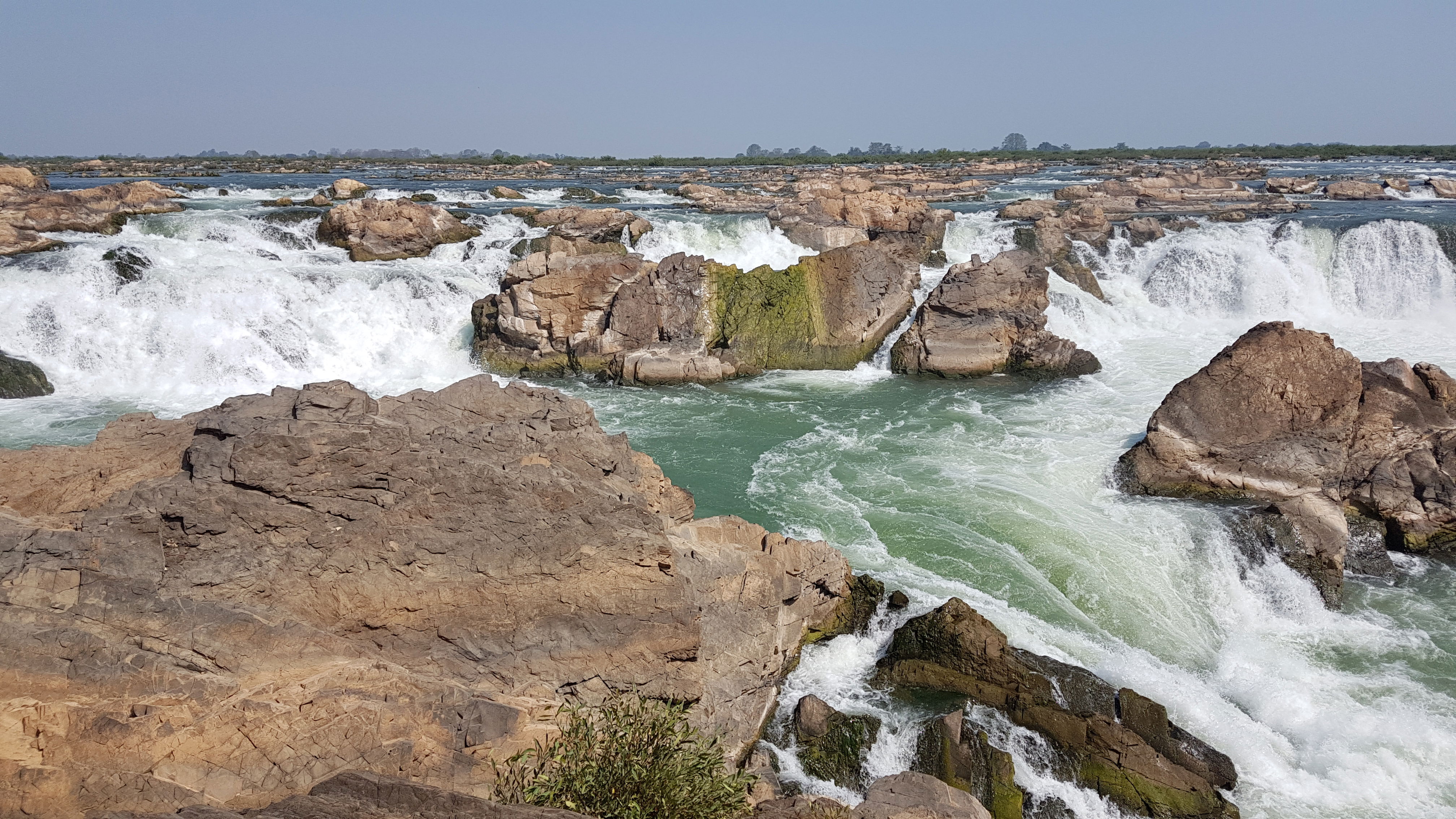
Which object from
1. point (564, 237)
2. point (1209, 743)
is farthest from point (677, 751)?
point (564, 237)

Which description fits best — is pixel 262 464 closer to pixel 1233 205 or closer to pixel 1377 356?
pixel 1377 356

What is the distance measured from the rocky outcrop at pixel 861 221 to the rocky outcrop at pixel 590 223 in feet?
16.9

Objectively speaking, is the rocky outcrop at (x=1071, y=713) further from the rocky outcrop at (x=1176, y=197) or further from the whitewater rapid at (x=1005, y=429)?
the rocky outcrop at (x=1176, y=197)

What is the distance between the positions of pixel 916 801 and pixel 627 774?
2.56 meters

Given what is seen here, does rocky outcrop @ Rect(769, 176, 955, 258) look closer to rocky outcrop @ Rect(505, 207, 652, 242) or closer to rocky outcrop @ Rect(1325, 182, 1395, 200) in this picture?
rocky outcrop @ Rect(505, 207, 652, 242)

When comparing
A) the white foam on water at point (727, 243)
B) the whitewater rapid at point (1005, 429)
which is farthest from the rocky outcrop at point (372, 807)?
the white foam on water at point (727, 243)

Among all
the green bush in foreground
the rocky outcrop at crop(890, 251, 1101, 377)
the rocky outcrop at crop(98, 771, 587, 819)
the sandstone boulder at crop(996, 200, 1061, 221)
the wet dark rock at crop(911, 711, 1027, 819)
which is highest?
the sandstone boulder at crop(996, 200, 1061, 221)

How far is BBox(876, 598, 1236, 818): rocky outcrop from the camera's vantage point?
848 cm

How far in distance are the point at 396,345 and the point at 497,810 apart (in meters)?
20.4

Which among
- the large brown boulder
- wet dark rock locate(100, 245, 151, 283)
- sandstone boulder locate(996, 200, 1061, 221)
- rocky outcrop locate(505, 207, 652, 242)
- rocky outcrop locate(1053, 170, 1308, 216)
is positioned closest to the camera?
wet dark rock locate(100, 245, 151, 283)

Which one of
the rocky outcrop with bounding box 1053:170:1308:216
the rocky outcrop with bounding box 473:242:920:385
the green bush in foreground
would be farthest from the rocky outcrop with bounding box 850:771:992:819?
the rocky outcrop with bounding box 1053:170:1308:216

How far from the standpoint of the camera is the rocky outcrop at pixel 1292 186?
46438 millimetres

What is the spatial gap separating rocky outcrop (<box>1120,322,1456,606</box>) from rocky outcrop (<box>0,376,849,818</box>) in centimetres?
854

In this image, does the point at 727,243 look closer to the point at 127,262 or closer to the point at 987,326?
the point at 987,326
